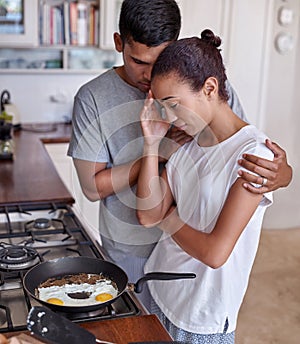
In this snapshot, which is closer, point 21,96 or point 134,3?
point 134,3

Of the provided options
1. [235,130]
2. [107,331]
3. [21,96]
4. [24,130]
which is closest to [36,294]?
[107,331]

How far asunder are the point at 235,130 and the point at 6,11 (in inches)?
93.1

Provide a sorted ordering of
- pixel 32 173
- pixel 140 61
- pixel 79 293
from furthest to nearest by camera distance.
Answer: pixel 32 173 < pixel 140 61 < pixel 79 293

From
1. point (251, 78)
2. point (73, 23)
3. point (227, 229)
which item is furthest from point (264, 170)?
point (251, 78)

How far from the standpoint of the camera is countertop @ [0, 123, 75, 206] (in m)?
2.00

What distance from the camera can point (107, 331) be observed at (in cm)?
110

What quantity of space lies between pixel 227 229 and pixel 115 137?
20.6 inches

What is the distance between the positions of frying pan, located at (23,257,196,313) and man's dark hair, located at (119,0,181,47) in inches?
23.3

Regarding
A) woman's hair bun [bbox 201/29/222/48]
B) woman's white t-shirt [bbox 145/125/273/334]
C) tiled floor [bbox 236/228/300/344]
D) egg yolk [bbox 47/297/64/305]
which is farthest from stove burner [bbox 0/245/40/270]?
tiled floor [bbox 236/228/300/344]

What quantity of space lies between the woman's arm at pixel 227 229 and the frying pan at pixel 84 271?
85mm

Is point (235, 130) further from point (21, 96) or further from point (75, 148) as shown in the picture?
point (21, 96)

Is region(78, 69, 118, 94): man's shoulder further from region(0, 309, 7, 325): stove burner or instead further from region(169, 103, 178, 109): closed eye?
region(0, 309, 7, 325): stove burner

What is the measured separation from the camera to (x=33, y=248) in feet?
5.11

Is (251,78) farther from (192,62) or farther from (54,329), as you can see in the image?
(54,329)
